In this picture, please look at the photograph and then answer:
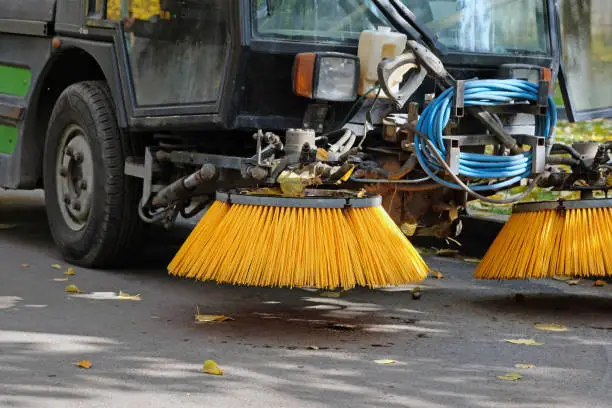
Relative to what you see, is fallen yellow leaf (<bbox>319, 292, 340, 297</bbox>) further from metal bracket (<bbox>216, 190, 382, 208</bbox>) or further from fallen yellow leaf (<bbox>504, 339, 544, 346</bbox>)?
fallen yellow leaf (<bbox>504, 339, 544, 346</bbox>)

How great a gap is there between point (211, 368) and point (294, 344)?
0.65m

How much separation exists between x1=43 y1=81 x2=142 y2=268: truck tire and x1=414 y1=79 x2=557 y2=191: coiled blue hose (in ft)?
5.88

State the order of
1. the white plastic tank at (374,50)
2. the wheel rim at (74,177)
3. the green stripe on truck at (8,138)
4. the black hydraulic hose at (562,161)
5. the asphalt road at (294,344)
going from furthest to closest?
the green stripe on truck at (8,138) < the wheel rim at (74,177) < the black hydraulic hose at (562,161) < the white plastic tank at (374,50) < the asphalt road at (294,344)

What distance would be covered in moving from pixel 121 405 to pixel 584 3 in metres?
3.89

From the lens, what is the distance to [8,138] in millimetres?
7887

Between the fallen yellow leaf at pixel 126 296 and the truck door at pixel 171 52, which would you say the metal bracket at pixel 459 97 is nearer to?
the truck door at pixel 171 52

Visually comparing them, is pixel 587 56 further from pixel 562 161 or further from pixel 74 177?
pixel 74 177

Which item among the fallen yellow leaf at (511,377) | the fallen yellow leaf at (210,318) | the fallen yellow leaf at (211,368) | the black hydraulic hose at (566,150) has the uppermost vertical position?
the black hydraulic hose at (566,150)

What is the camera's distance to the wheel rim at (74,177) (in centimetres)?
729

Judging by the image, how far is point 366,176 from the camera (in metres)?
6.31

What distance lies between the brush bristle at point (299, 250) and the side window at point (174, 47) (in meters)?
0.79

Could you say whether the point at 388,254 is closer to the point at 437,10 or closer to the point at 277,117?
the point at 277,117

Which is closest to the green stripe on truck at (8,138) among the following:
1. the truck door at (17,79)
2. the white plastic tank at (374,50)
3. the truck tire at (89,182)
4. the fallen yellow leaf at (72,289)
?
the truck door at (17,79)

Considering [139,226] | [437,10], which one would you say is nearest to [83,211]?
[139,226]
